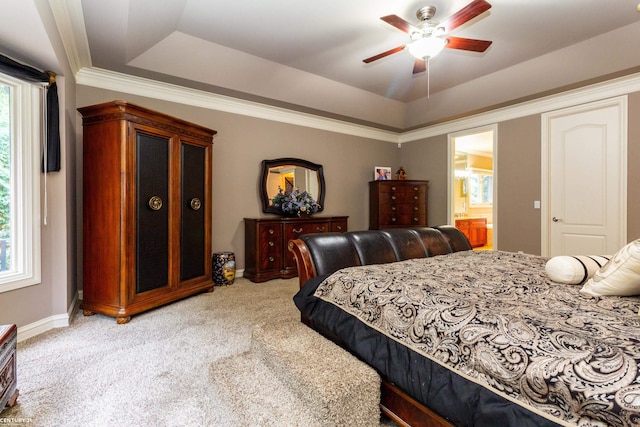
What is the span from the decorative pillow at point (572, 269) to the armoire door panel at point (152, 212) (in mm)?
3102

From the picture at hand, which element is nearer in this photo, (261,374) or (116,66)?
(261,374)

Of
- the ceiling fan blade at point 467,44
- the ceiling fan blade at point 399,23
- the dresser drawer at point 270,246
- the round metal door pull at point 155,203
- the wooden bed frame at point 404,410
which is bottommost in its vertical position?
the wooden bed frame at point 404,410

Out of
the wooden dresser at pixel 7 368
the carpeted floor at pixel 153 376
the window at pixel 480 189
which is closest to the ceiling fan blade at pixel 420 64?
the carpeted floor at pixel 153 376

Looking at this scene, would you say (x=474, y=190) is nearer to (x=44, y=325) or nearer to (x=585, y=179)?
(x=585, y=179)

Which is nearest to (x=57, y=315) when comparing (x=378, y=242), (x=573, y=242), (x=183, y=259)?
(x=183, y=259)

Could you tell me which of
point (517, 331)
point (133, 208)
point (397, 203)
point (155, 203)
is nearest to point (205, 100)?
point (155, 203)

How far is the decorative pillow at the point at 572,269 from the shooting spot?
1.59 metres

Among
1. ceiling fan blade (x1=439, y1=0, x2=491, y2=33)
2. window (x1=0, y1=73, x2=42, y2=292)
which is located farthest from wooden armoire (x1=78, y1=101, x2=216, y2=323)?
ceiling fan blade (x1=439, y1=0, x2=491, y2=33)

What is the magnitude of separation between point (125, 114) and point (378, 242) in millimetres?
2410

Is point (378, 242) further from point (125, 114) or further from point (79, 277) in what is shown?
point (79, 277)

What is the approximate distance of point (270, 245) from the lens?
413 centimetres

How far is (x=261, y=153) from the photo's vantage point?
14.7ft

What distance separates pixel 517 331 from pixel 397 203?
174 inches

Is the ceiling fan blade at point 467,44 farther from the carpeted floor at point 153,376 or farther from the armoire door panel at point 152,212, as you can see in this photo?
the carpeted floor at point 153,376
